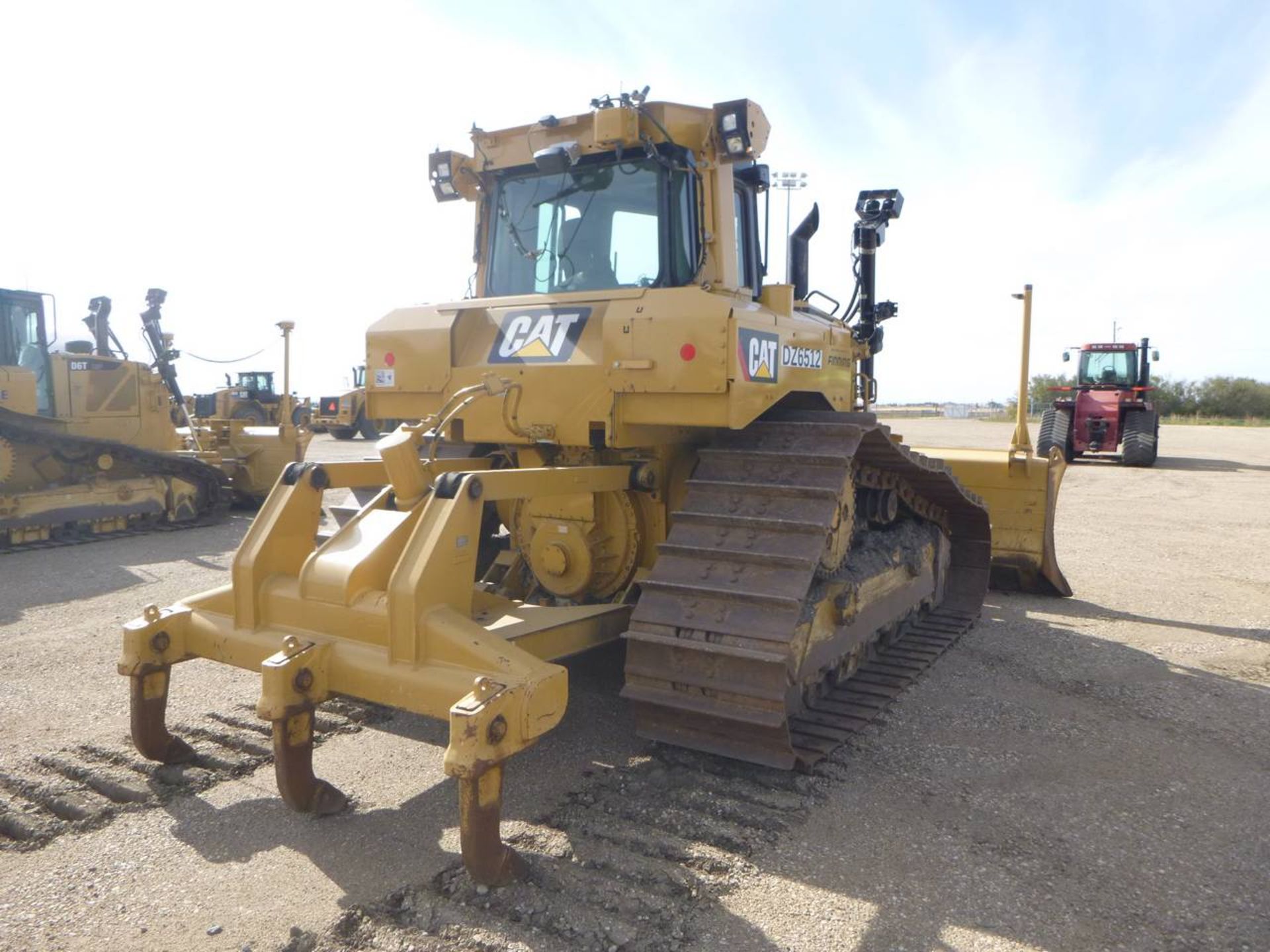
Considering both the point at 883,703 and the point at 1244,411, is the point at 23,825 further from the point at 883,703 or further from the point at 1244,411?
the point at 1244,411

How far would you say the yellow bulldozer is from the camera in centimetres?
1079

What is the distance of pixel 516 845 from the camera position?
11.2ft

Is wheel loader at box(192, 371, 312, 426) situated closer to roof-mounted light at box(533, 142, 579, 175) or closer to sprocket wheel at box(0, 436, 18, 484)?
sprocket wheel at box(0, 436, 18, 484)

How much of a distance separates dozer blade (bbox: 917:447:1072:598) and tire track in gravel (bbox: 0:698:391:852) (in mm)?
5189

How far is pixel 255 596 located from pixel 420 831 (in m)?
1.17

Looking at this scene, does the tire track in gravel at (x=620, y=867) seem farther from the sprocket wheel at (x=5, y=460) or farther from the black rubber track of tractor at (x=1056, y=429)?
the black rubber track of tractor at (x=1056, y=429)

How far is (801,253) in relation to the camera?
6.18 m

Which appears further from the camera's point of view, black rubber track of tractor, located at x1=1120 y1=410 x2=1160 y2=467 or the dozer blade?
black rubber track of tractor, located at x1=1120 y1=410 x2=1160 y2=467

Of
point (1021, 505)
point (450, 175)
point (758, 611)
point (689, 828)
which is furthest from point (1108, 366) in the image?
point (689, 828)

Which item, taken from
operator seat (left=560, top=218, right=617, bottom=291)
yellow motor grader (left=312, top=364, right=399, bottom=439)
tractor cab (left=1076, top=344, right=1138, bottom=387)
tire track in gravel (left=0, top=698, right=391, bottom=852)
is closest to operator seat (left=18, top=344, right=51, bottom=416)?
tire track in gravel (left=0, top=698, right=391, bottom=852)

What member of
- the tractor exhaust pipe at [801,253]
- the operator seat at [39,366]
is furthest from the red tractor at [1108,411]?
the operator seat at [39,366]

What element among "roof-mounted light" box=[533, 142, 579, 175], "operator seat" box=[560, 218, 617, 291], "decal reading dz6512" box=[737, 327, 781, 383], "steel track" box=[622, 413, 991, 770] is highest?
"roof-mounted light" box=[533, 142, 579, 175]

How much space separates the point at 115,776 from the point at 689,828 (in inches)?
97.4

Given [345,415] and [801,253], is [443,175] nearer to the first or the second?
[801,253]
